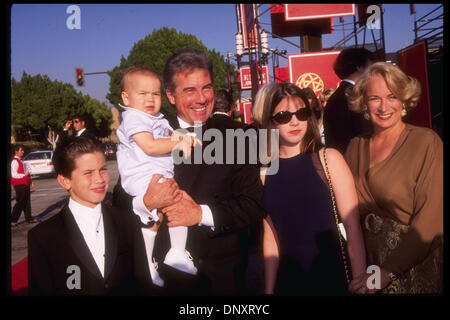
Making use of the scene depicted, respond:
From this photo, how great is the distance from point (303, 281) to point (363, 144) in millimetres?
917

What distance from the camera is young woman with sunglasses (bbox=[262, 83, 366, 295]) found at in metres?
2.08

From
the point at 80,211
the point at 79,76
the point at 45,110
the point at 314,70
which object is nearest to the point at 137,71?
the point at 79,76

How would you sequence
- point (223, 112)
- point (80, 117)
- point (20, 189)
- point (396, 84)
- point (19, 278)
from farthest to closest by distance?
1. point (20, 189)
2. point (19, 278)
3. point (80, 117)
4. point (223, 112)
5. point (396, 84)

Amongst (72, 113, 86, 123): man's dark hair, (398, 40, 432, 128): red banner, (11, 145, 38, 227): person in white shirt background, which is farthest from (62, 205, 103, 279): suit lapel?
(11, 145, 38, 227): person in white shirt background

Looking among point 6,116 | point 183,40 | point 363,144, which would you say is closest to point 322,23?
point 183,40

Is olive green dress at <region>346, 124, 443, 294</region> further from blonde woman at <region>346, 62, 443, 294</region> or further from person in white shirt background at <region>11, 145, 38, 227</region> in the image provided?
person in white shirt background at <region>11, 145, 38, 227</region>

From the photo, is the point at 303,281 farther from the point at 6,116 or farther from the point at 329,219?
the point at 6,116

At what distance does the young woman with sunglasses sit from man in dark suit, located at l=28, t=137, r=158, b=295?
0.88 m

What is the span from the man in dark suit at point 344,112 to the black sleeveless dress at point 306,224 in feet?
2.55

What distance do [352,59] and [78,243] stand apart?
8.73 ft
